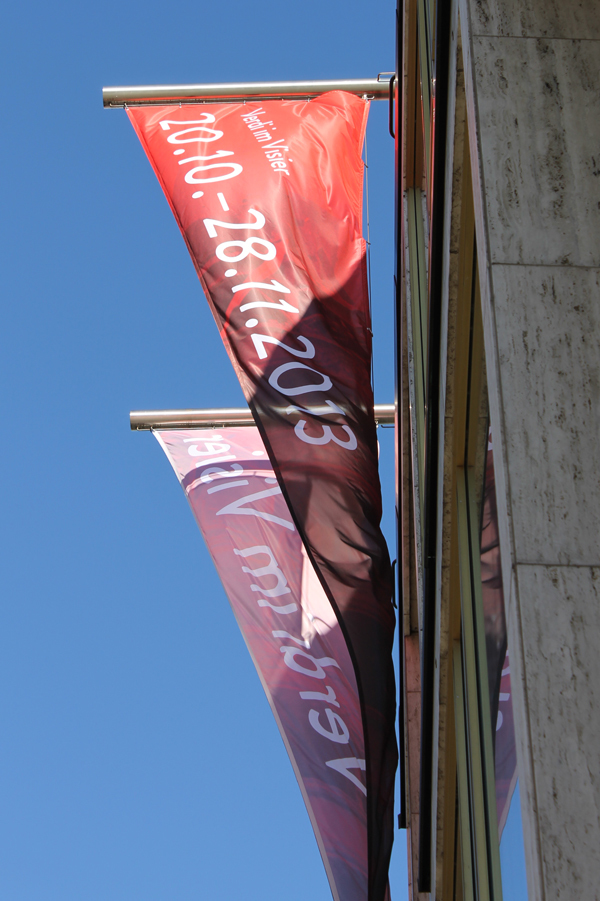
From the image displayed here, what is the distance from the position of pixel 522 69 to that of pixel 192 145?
6.01m

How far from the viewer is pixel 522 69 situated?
10.8 feet

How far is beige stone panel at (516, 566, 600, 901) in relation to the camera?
2.32 meters

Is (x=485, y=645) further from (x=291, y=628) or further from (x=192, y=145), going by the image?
(x=192, y=145)

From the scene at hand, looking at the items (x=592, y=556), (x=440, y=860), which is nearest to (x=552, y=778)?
(x=592, y=556)

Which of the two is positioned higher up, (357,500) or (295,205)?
(295,205)

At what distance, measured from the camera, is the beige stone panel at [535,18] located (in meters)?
3.31

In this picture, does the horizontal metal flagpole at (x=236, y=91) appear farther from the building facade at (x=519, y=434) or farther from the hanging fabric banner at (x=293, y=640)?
the building facade at (x=519, y=434)

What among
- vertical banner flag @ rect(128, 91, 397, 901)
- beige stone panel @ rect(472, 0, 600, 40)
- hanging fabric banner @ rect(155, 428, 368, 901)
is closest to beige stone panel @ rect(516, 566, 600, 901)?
beige stone panel @ rect(472, 0, 600, 40)

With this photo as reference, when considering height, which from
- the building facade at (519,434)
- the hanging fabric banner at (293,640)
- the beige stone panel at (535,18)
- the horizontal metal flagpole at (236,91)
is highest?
the horizontal metal flagpole at (236,91)

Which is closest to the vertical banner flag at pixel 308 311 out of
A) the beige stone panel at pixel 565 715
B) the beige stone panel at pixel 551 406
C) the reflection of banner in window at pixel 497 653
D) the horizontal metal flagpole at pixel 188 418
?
the reflection of banner in window at pixel 497 653

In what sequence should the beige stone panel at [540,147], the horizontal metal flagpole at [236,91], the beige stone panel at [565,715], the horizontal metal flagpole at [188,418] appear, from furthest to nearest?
the horizontal metal flagpole at [188,418] < the horizontal metal flagpole at [236,91] < the beige stone panel at [540,147] < the beige stone panel at [565,715]

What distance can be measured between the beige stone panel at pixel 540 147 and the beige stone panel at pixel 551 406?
3.5 inches

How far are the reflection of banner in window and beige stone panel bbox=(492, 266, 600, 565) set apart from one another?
990 mm

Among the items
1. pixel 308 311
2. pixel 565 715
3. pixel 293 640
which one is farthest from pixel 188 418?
pixel 565 715
